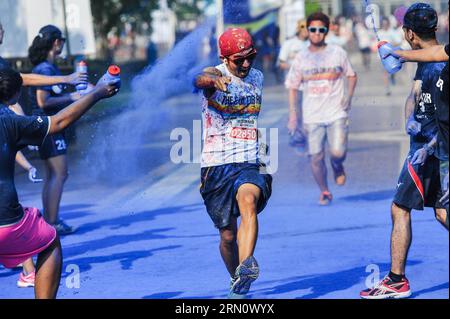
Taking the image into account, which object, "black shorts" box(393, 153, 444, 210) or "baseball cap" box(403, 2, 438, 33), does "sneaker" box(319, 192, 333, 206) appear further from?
"baseball cap" box(403, 2, 438, 33)

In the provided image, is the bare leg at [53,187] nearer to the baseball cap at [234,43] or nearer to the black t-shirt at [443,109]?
the baseball cap at [234,43]

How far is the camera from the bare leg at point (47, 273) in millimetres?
5328

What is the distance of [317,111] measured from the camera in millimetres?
9812

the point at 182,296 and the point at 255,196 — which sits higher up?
the point at 255,196

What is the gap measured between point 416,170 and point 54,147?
11.8 feet

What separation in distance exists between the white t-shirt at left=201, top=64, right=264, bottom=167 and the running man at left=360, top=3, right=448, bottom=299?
3.29 ft

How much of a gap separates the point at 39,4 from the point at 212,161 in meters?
8.32

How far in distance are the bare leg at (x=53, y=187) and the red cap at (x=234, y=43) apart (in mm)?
2952

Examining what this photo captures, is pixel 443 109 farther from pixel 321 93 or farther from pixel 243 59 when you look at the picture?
pixel 321 93

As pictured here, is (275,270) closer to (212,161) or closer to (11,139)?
(212,161)

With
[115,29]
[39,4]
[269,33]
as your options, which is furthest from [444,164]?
[269,33]

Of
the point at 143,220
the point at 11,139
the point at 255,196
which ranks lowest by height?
the point at 143,220

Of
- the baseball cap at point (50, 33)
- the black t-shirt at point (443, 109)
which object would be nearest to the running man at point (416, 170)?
the black t-shirt at point (443, 109)

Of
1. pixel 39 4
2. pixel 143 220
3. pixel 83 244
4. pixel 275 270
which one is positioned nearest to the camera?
A: pixel 275 270
